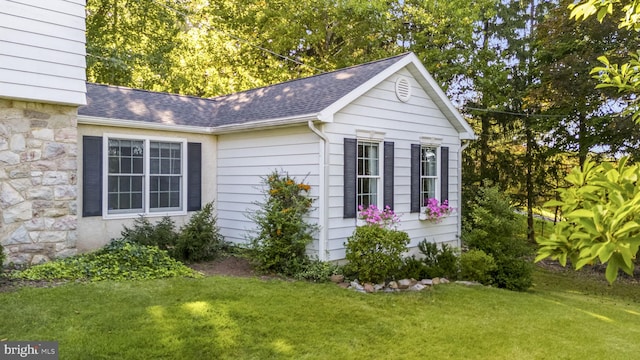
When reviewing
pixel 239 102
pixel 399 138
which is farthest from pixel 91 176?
pixel 399 138

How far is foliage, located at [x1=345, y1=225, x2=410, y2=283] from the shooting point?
22.8 feet

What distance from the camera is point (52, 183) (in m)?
6.82

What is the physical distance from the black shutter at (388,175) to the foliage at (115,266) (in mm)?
3838

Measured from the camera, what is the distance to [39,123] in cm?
668

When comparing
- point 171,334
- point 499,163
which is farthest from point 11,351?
point 499,163

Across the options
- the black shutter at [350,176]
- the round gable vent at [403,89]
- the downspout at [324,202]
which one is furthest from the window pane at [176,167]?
the round gable vent at [403,89]

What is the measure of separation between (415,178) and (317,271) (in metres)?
3.23

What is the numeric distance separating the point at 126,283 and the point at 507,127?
1462 centimetres

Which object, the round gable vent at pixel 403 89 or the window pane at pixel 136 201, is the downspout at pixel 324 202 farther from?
the window pane at pixel 136 201

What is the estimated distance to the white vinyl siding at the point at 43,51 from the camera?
6234 millimetres

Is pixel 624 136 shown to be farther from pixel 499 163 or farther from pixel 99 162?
pixel 99 162

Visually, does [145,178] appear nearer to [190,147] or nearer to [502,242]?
[190,147]

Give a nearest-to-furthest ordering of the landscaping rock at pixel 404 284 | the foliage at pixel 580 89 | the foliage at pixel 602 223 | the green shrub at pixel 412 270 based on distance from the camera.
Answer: the foliage at pixel 602 223
the landscaping rock at pixel 404 284
the green shrub at pixel 412 270
the foliage at pixel 580 89

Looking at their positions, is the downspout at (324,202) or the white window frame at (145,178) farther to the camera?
the white window frame at (145,178)
